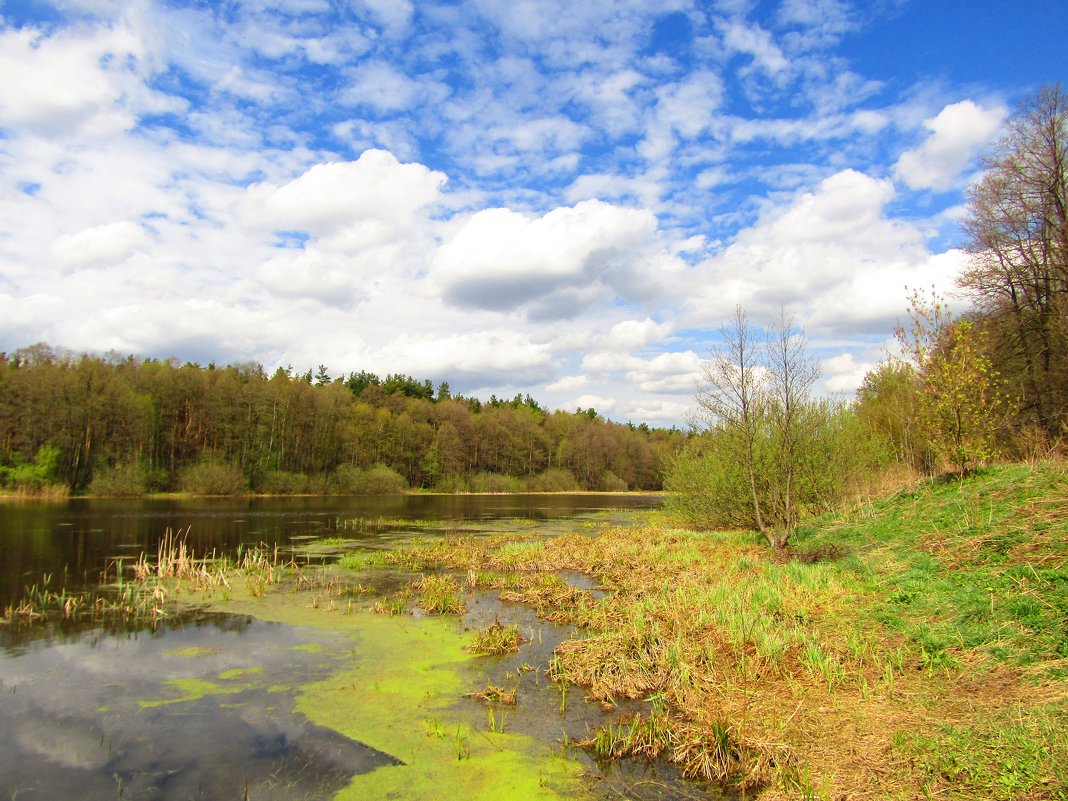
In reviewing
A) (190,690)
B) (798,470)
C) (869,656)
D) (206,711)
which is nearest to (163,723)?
(206,711)

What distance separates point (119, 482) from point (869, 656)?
218 feet

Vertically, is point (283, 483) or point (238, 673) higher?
point (283, 483)

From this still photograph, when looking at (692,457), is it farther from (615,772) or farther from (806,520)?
(615,772)

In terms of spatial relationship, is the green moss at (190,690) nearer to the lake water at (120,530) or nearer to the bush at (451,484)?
the lake water at (120,530)

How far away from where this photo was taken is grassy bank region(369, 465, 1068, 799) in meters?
5.91

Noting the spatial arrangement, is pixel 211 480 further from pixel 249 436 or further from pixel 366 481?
pixel 366 481

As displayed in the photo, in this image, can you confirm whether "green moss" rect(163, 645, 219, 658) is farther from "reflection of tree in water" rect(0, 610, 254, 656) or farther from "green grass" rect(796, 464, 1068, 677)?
"green grass" rect(796, 464, 1068, 677)

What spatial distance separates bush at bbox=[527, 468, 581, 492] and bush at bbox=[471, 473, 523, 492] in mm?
3043

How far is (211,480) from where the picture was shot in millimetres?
62188

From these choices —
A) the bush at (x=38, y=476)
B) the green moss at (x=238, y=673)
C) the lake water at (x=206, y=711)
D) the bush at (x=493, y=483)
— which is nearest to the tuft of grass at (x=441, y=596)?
the lake water at (x=206, y=711)

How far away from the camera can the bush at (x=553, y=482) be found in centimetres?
9694

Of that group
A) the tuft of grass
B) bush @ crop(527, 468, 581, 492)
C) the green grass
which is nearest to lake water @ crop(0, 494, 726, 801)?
the tuft of grass

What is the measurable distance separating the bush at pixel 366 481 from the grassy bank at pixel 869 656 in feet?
209

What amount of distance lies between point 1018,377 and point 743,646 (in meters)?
20.8
